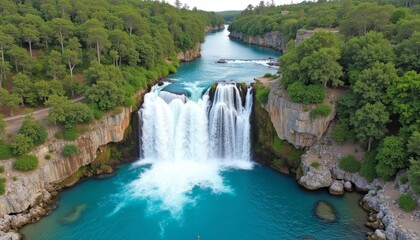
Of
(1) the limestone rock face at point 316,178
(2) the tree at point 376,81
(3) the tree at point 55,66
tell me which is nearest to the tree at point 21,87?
(3) the tree at point 55,66

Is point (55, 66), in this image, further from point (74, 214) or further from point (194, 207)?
point (194, 207)

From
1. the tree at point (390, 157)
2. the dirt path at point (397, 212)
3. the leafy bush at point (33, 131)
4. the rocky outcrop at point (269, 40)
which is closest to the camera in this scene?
the dirt path at point (397, 212)

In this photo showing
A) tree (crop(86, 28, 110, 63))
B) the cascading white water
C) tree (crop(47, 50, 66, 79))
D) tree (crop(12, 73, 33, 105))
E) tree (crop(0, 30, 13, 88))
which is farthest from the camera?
tree (crop(86, 28, 110, 63))

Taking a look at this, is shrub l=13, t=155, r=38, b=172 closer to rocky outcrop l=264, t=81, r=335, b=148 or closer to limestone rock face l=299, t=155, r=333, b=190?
rocky outcrop l=264, t=81, r=335, b=148

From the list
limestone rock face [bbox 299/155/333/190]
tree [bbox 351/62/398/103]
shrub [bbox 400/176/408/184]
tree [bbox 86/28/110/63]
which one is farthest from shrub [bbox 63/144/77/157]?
shrub [bbox 400/176/408/184]

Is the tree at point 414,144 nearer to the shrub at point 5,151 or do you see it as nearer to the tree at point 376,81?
the tree at point 376,81

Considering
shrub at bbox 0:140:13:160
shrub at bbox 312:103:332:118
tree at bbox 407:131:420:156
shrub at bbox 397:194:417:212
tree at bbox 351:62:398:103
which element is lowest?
shrub at bbox 397:194:417:212
